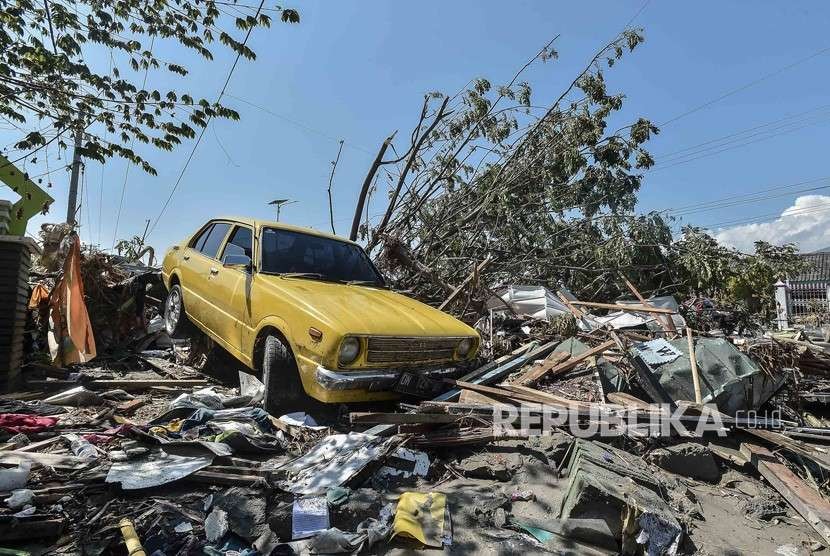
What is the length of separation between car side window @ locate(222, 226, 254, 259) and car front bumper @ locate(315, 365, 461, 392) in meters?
1.82

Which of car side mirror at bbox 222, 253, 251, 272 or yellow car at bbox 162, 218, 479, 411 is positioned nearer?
yellow car at bbox 162, 218, 479, 411

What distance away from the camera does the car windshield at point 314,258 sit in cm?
489

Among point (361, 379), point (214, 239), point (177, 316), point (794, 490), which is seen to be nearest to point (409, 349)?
point (361, 379)

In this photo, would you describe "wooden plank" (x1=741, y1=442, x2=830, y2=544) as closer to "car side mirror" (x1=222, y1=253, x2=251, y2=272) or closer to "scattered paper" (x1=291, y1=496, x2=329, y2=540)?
"scattered paper" (x1=291, y1=496, x2=329, y2=540)

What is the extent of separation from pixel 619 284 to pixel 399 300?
7395 millimetres

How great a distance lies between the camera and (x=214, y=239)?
5.73 m

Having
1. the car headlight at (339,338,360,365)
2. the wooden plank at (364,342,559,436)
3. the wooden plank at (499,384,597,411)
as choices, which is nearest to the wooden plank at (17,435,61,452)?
the car headlight at (339,338,360,365)

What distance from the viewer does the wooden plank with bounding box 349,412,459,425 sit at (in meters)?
3.60

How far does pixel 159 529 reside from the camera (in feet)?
7.81

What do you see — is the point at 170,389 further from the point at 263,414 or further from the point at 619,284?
the point at 619,284

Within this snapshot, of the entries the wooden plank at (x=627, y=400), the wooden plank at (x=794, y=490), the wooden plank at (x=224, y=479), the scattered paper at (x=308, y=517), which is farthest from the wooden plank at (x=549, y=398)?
the wooden plank at (x=224, y=479)

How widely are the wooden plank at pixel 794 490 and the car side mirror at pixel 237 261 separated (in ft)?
15.4

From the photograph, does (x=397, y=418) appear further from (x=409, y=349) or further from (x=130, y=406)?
(x=130, y=406)

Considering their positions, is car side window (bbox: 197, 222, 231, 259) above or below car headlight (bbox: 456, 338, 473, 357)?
above
